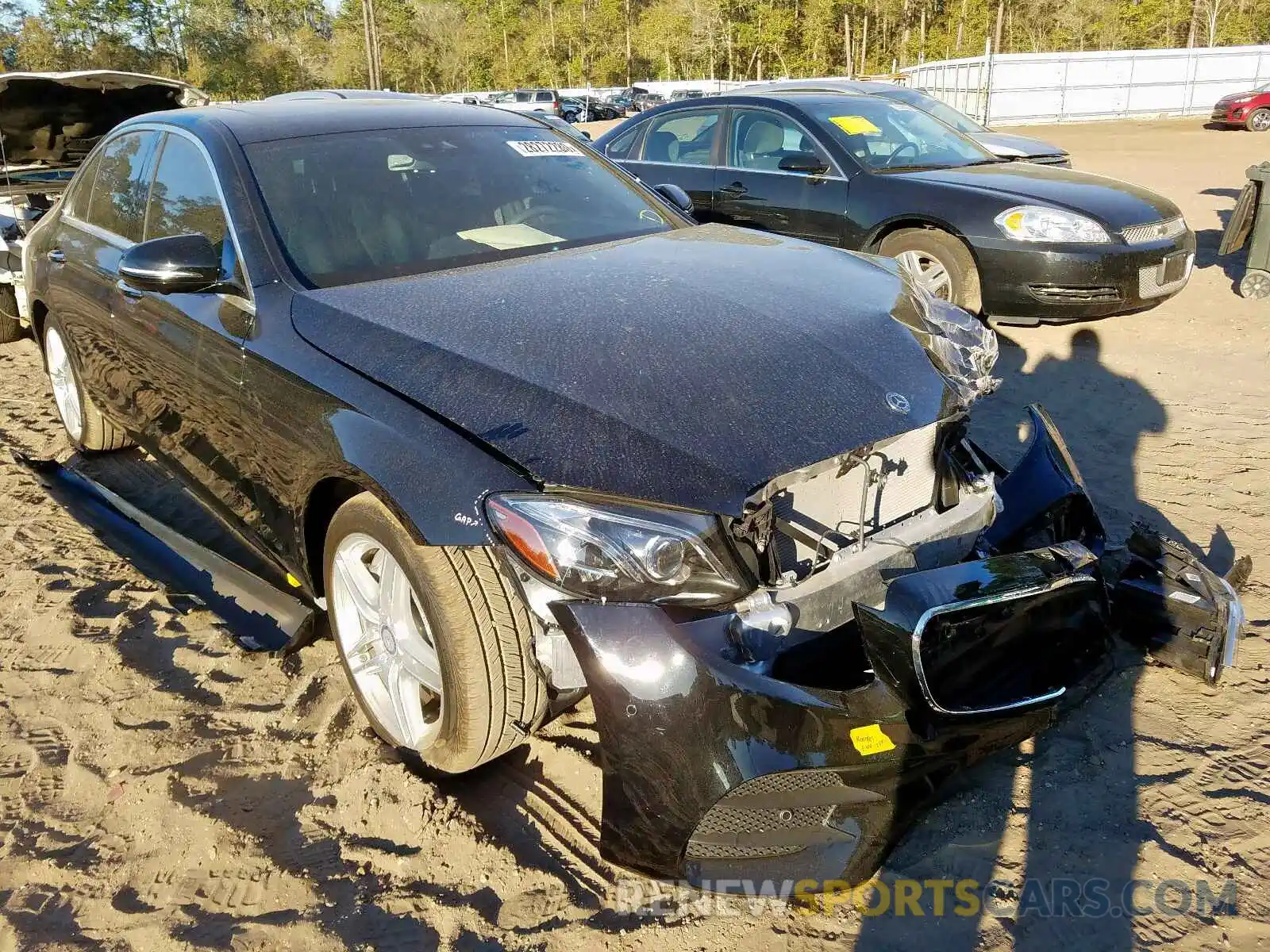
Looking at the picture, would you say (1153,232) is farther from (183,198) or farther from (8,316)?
(8,316)

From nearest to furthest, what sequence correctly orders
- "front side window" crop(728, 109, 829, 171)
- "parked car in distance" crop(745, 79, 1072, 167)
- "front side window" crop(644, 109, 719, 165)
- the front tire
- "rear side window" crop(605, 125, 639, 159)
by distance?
the front tire
"front side window" crop(728, 109, 829, 171)
"front side window" crop(644, 109, 719, 165)
"rear side window" crop(605, 125, 639, 159)
"parked car in distance" crop(745, 79, 1072, 167)

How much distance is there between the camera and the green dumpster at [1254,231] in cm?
719

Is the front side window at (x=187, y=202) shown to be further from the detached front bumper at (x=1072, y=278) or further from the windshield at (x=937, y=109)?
the windshield at (x=937, y=109)

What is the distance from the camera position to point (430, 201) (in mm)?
3227

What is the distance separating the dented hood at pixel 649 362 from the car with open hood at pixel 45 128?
5083 mm

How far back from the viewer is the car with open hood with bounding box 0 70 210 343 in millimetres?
6535

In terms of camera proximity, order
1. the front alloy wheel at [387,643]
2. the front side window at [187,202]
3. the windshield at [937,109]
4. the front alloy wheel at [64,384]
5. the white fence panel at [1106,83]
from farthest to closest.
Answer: the white fence panel at [1106,83]
the windshield at [937,109]
the front alloy wheel at [64,384]
the front side window at [187,202]
the front alloy wheel at [387,643]

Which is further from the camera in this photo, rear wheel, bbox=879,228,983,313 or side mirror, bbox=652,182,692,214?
rear wheel, bbox=879,228,983,313

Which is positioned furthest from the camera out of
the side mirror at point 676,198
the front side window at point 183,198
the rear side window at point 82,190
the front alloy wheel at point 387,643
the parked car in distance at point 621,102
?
the parked car in distance at point 621,102

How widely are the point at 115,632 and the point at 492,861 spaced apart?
1.91m

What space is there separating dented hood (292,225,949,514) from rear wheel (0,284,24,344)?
19.6 ft

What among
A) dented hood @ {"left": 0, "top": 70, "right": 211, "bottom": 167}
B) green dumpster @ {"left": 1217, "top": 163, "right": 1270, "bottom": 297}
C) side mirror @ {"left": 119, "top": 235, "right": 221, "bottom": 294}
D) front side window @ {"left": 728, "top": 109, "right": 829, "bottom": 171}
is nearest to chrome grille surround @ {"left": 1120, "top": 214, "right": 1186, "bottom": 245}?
green dumpster @ {"left": 1217, "top": 163, "right": 1270, "bottom": 297}

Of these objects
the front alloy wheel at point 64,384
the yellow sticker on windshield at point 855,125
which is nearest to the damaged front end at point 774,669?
the front alloy wheel at point 64,384

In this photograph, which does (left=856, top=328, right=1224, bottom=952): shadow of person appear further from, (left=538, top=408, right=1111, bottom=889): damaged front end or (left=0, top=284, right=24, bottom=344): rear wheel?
(left=0, top=284, right=24, bottom=344): rear wheel
